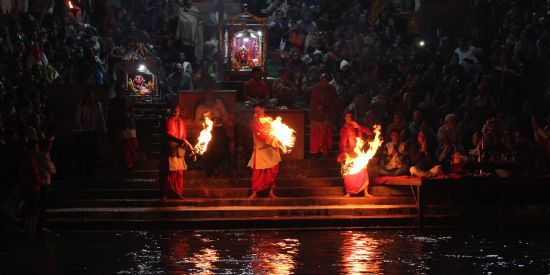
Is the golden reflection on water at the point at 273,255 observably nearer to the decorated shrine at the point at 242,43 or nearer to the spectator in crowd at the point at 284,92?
the spectator in crowd at the point at 284,92

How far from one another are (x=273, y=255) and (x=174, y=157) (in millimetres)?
5071

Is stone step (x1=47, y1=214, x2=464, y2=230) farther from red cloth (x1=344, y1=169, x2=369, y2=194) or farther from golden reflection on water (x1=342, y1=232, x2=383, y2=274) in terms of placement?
red cloth (x1=344, y1=169, x2=369, y2=194)

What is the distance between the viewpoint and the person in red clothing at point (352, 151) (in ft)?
52.9

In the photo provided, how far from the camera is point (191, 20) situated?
82.8 feet

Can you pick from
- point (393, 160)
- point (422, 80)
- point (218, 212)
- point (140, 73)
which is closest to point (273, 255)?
point (218, 212)

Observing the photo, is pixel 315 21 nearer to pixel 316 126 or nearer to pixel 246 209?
pixel 316 126

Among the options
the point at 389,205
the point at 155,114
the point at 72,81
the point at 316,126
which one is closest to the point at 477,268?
the point at 389,205

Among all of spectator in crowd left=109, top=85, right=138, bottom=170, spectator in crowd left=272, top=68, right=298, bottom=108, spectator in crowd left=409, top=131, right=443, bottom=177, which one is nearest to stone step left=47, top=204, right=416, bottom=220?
spectator in crowd left=409, top=131, right=443, bottom=177

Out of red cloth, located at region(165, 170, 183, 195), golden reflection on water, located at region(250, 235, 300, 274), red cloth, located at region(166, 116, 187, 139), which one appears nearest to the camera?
golden reflection on water, located at region(250, 235, 300, 274)

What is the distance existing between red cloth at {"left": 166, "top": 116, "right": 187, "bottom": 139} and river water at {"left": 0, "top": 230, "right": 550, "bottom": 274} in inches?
100

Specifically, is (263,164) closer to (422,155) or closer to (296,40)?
(422,155)

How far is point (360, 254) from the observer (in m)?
11.4

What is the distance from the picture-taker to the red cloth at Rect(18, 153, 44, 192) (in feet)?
44.9

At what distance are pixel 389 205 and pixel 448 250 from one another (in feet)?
13.4
